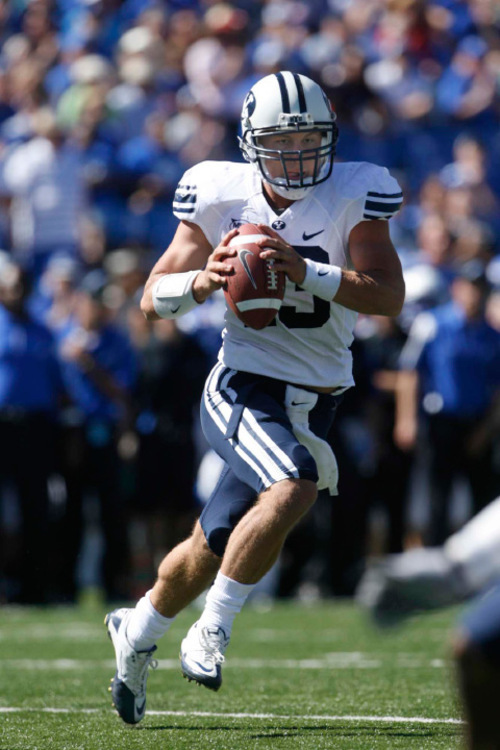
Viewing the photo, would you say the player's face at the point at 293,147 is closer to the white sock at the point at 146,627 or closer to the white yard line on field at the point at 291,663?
the white sock at the point at 146,627

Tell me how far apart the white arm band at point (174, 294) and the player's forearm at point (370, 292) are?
1.47 ft

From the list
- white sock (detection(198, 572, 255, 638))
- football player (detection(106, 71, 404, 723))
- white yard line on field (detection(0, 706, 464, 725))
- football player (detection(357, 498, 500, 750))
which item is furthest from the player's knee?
football player (detection(357, 498, 500, 750))

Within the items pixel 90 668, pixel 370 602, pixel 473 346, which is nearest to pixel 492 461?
pixel 473 346

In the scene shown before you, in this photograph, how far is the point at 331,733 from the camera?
12.8 feet

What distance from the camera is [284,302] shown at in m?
4.20

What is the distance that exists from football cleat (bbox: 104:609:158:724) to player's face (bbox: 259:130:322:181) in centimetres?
148

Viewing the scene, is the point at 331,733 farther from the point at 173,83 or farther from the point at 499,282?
the point at 173,83

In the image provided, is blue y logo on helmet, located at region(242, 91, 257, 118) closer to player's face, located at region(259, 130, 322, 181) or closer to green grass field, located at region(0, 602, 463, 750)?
player's face, located at region(259, 130, 322, 181)

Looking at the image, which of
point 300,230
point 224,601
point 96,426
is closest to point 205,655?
point 224,601

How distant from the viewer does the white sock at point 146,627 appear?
4.12 meters

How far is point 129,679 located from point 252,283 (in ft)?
4.18

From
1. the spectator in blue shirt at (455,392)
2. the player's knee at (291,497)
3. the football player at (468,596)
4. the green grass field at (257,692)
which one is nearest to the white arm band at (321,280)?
the player's knee at (291,497)

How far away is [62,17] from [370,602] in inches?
424

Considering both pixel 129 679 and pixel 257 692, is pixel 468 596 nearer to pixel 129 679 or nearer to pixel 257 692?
pixel 129 679
